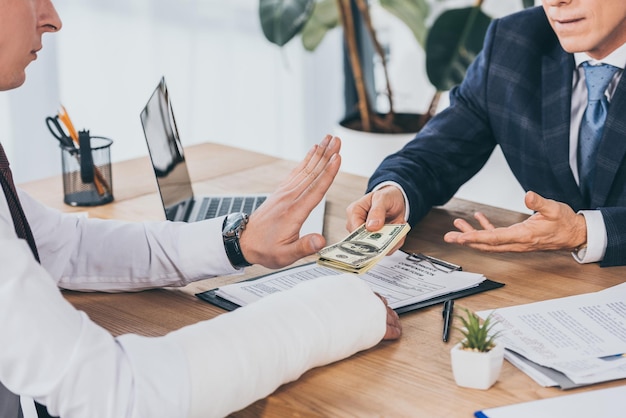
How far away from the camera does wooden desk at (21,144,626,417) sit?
107cm

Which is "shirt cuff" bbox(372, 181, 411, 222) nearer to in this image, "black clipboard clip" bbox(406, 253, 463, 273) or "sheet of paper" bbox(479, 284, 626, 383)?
"black clipboard clip" bbox(406, 253, 463, 273)

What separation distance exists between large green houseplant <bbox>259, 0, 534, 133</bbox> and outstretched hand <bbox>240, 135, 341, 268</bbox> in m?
1.86

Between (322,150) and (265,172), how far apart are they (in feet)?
2.06

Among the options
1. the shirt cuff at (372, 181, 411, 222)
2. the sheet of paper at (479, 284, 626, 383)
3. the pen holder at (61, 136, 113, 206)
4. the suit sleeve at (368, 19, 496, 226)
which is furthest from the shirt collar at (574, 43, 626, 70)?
the pen holder at (61, 136, 113, 206)

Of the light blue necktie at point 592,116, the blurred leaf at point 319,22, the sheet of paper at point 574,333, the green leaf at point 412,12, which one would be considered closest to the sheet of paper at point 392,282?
the sheet of paper at point 574,333

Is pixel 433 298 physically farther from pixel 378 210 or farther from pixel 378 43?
pixel 378 43

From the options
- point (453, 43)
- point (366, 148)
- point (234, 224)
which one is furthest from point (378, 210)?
point (366, 148)

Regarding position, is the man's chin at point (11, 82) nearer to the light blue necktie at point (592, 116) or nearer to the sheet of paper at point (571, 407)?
the sheet of paper at point (571, 407)

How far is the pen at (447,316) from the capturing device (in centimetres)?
123

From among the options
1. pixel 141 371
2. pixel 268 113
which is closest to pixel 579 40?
pixel 141 371

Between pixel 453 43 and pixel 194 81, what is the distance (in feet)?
4.17

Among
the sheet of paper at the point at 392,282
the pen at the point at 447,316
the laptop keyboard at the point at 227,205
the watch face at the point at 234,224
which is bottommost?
the laptop keyboard at the point at 227,205

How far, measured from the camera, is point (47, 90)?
129 inches

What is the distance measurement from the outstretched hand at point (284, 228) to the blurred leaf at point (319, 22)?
2.43m
